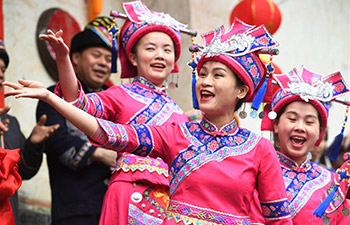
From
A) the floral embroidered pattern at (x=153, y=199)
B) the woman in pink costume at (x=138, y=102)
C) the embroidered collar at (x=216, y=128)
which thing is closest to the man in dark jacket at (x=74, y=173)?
the woman in pink costume at (x=138, y=102)

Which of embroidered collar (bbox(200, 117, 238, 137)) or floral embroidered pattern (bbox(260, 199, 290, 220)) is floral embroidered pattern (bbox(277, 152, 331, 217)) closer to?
floral embroidered pattern (bbox(260, 199, 290, 220))

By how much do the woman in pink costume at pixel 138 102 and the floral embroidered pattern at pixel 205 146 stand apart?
14.7 inches

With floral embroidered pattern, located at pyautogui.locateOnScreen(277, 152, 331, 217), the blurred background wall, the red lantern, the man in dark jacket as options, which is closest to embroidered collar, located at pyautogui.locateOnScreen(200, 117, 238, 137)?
floral embroidered pattern, located at pyautogui.locateOnScreen(277, 152, 331, 217)

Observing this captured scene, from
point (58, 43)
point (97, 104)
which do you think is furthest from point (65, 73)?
point (97, 104)

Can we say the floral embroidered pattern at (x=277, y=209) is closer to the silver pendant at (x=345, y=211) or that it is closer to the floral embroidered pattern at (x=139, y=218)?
the silver pendant at (x=345, y=211)

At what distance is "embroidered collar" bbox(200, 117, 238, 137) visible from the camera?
260cm

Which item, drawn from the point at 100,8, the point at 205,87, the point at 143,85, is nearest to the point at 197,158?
the point at 205,87

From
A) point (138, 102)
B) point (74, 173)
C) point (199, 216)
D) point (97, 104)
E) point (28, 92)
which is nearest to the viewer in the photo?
point (28, 92)

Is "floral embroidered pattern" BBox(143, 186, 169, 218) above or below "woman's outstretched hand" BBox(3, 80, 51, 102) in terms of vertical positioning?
below

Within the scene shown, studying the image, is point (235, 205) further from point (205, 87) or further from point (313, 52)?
point (313, 52)

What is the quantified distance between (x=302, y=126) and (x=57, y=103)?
1.49 metres

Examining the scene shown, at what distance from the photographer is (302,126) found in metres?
3.23

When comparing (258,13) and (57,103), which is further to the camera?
(258,13)

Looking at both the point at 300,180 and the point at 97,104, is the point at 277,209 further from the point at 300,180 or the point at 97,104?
the point at 97,104
